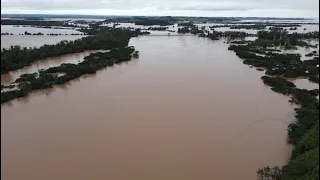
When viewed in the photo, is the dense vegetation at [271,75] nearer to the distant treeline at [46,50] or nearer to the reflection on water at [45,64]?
the distant treeline at [46,50]

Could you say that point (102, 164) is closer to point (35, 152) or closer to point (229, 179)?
point (35, 152)

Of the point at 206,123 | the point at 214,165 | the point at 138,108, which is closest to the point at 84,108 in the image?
the point at 138,108

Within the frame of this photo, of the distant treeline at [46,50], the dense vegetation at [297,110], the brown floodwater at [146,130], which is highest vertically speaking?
the distant treeline at [46,50]

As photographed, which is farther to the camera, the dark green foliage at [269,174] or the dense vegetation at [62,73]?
the dense vegetation at [62,73]

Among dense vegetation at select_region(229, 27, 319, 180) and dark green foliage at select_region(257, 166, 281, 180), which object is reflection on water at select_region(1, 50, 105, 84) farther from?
dark green foliage at select_region(257, 166, 281, 180)

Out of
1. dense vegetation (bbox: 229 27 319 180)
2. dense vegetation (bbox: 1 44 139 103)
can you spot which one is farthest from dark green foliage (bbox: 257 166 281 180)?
dense vegetation (bbox: 1 44 139 103)

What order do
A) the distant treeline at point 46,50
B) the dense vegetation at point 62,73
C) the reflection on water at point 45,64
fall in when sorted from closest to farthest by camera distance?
the dense vegetation at point 62,73 < the reflection on water at point 45,64 < the distant treeline at point 46,50

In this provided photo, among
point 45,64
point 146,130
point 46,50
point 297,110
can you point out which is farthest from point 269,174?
point 46,50

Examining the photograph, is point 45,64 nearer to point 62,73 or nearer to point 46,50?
point 46,50

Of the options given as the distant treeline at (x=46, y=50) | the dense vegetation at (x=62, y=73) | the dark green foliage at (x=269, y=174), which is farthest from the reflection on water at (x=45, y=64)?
the dark green foliage at (x=269, y=174)
